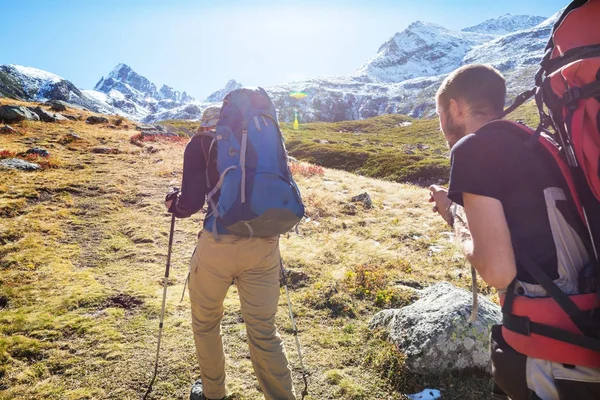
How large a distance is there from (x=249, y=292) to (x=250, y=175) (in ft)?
4.34

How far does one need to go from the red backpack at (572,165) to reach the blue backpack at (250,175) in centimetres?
208

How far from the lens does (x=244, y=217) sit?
338cm

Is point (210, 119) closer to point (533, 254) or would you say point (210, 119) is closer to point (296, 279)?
point (533, 254)

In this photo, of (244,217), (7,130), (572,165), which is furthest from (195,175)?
(7,130)

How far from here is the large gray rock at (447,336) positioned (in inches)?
191

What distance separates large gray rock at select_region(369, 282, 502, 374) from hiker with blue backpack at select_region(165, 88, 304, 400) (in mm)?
2067

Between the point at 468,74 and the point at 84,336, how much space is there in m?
6.61

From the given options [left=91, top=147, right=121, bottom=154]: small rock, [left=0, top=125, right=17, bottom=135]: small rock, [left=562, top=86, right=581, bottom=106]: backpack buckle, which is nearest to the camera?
[left=562, top=86, right=581, bottom=106]: backpack buckle

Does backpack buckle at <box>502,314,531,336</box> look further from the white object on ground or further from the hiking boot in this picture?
the hiking boot

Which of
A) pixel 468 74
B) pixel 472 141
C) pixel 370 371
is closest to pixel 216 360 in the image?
pixel 370 371

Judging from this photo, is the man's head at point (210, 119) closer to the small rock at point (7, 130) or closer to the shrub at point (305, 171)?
the shrub at point (305, 171)

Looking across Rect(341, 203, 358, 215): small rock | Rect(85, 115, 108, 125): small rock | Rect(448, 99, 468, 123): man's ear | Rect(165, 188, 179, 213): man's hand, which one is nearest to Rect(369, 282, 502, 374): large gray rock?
Rect(448, 99, 468, 123): man's ear

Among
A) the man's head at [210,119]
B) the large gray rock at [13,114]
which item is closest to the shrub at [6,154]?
the large gray rock at [13,114]

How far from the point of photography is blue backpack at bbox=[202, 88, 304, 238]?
Result: 11.2 feet
